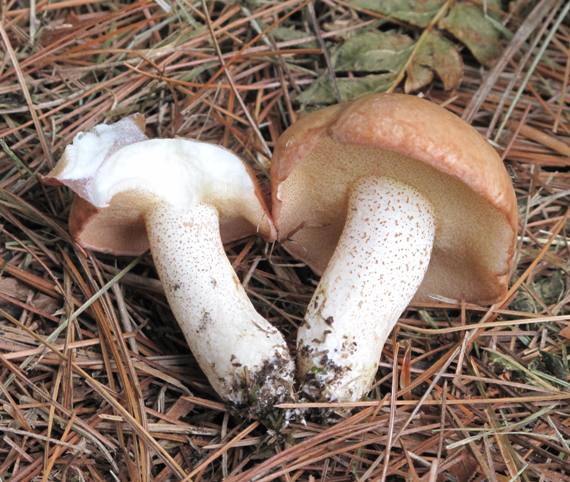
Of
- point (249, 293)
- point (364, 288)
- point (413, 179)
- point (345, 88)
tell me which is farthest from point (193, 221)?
point (345, 88)

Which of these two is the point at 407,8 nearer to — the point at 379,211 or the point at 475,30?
the point at 475,30

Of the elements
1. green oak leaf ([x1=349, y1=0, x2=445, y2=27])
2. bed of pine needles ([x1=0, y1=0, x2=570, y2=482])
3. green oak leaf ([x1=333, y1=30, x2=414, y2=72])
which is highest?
green oak leaf ([x1=349, y1=0, x2=445, y2=27])

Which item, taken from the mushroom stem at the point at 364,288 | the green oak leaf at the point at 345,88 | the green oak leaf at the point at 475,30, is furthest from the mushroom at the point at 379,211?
the green oak leaf at the point at 475,30

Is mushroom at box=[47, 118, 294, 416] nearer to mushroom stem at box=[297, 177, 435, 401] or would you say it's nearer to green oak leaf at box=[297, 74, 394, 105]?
mushroom stem at box=[297, 177, 435, 401]

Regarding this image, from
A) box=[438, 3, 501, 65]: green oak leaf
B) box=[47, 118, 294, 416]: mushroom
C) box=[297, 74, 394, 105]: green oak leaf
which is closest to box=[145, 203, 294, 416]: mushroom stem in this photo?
box=[47, 118, 294, 416]: mushroom

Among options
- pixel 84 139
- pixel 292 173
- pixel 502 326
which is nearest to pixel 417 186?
pixel 292 173

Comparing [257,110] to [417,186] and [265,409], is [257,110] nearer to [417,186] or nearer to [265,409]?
[417,186]

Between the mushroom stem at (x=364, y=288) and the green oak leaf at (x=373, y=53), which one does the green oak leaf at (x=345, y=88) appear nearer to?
the green oak leaf at (x=373, y=53)

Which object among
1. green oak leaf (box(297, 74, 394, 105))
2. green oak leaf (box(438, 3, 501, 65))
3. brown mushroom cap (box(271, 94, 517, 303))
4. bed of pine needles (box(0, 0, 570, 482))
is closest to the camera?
brown mushroom cap (box(271, 94, 517, 303))

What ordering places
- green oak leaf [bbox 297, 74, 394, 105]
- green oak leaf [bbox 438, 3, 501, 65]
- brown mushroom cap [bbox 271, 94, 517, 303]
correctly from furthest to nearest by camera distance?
green oak leaf [bbox 438, 3, 501, 65] → green oak leaf [bbox 297, 74, 394, 105] → brown mushroom cap [bbox 271, 94, 517, 303]
